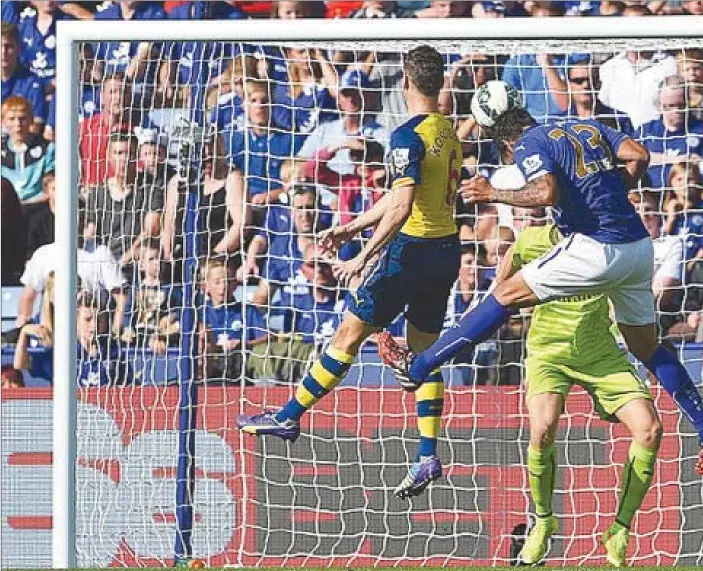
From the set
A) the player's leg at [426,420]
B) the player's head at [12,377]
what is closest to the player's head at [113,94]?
the player's head at [12,377]

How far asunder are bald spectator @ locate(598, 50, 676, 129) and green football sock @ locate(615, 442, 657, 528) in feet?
5.70

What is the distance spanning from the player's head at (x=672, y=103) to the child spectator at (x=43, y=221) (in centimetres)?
308

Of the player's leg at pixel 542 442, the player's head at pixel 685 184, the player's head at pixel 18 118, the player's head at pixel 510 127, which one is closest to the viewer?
the player's head at pixel 510 127

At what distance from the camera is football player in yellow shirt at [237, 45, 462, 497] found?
6504mm

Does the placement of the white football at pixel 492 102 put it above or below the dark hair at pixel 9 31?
below

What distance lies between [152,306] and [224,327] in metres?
0.35

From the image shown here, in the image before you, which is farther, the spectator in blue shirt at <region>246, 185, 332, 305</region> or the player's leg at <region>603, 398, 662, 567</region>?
the spectator in blue shirt at <region>246, 185, 332, 305</region>

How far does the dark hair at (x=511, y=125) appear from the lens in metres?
6.38

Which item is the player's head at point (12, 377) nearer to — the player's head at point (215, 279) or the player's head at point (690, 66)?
the player's head at point (215, 279)

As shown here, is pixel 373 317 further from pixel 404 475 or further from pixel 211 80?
pixel 211 80

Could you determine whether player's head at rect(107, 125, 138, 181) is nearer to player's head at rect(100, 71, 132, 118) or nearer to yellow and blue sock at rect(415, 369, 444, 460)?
player's head at rect(100, 71, 132, 118)

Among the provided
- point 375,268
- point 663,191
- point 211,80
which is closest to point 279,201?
point 211,80

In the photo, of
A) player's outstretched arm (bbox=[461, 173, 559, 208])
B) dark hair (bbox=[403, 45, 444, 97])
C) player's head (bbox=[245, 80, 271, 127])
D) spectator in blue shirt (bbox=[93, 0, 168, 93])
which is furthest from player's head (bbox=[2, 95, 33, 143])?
player's outstretched arm (bbox=[461, 173, 559, 208])

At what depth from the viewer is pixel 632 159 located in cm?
631
